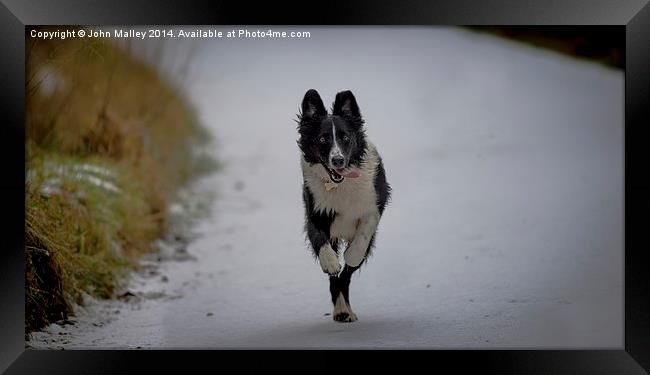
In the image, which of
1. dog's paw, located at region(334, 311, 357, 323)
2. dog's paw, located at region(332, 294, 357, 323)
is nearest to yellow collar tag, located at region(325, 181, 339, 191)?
dog's paw, located at region(332, 294, 357, 323)

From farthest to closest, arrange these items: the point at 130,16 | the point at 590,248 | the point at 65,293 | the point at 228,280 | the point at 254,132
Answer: the point at 254,132 → the point at 228,280 → the point at 590,248 → the point at 65,293 → the point at 130,16

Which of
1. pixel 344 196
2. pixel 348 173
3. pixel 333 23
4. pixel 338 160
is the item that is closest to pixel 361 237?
pixel 344 196

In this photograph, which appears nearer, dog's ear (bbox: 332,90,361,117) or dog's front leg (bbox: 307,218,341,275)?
dog's front leg (bbox: 307,218,341,275)

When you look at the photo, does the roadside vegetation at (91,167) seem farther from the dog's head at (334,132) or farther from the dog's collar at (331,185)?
the dog's collar at (331,185)

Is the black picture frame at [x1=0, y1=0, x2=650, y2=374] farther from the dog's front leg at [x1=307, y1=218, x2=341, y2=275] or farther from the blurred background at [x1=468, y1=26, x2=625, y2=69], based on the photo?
the dog's front leg at [x1=307, y1=218, x2=341, y2=275]

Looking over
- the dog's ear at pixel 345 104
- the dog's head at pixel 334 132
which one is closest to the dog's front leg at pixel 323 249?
the dog's head at pixel 334 132

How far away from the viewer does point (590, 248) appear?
527 cm

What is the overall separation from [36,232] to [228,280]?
1573 millimetres

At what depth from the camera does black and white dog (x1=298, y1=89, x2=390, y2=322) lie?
4.00 meters

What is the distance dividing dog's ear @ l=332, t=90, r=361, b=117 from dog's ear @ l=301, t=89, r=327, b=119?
7 centimetres

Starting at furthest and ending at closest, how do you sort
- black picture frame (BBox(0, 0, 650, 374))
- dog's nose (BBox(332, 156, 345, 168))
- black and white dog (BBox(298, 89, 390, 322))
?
black picture frame (BBox(0, 0, 650, 374))
black and white dog (BBox(298, 89, 390, 322))
dog's nose (BBox(332, 156, 345, 168))

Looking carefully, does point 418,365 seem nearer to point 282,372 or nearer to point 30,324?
point 282,372

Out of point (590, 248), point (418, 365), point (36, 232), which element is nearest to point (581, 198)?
point (590, 248)

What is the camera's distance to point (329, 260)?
3.91m
